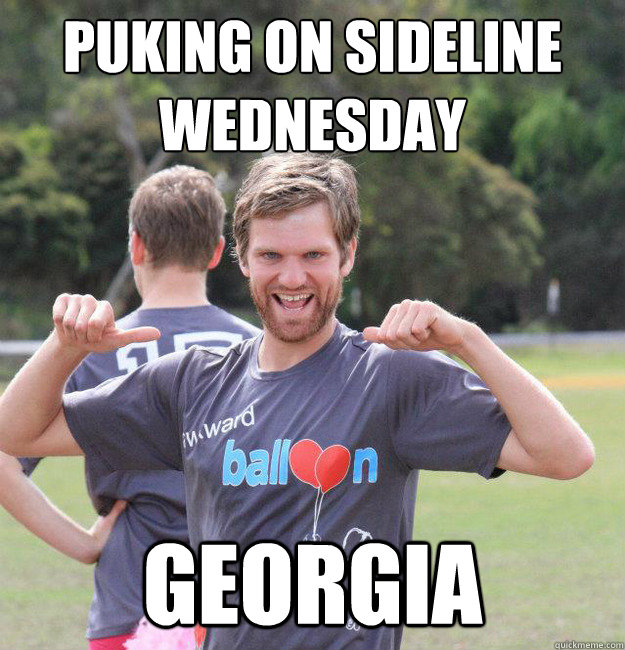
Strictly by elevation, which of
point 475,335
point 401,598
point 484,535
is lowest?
point 484,535

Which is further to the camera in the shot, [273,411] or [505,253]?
[505,253]

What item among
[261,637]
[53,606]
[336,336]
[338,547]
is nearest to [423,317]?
[336,336]

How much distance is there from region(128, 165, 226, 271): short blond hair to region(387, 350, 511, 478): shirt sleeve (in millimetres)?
1424

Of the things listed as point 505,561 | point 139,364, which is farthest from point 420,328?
point 505,561

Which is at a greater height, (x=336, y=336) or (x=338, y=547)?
(x=336, y=336)

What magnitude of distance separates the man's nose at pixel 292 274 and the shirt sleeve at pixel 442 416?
30 cm

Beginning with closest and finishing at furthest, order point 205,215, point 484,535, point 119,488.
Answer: point 119,488
point 205,215
point 484,535

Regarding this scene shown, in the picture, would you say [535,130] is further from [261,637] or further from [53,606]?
[261,637]

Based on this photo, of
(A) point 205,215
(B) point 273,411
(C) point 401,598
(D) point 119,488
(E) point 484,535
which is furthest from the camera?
(E) point 484,535

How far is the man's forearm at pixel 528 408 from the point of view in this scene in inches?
121

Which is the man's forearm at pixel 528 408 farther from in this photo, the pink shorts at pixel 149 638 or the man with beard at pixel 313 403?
the pink shorts at pixel 149 638

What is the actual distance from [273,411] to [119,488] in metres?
1.03

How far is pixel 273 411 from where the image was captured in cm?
331

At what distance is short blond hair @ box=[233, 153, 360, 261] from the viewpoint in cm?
331
